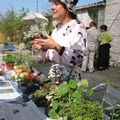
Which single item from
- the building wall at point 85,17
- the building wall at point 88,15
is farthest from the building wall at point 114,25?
the building wall at point 85,17

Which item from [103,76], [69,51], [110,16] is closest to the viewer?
[69,51]

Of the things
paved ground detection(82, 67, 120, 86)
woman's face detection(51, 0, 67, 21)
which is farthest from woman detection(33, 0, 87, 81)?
paved ground detection(82, 67, 120, 86)

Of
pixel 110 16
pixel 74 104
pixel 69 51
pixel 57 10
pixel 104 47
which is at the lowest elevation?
pixel 104 47

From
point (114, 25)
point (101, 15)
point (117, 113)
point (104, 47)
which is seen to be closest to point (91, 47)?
point (104, 47)

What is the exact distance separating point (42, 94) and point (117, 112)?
2.18ft

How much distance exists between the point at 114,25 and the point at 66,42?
11.2 m

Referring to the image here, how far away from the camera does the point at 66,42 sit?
2.54 m

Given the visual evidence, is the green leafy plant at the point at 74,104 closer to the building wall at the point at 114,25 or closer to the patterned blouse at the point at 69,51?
the patterned blouse at the point at 69,51

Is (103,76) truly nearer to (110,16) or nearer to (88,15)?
(110,16)

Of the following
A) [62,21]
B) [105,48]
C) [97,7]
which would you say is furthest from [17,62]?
[97,7]

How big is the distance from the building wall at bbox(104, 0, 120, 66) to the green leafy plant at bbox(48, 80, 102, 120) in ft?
35.0

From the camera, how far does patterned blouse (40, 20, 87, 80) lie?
8.05 feet

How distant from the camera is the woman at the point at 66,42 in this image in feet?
8.05

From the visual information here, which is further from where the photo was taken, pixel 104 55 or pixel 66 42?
pixel 104 55
